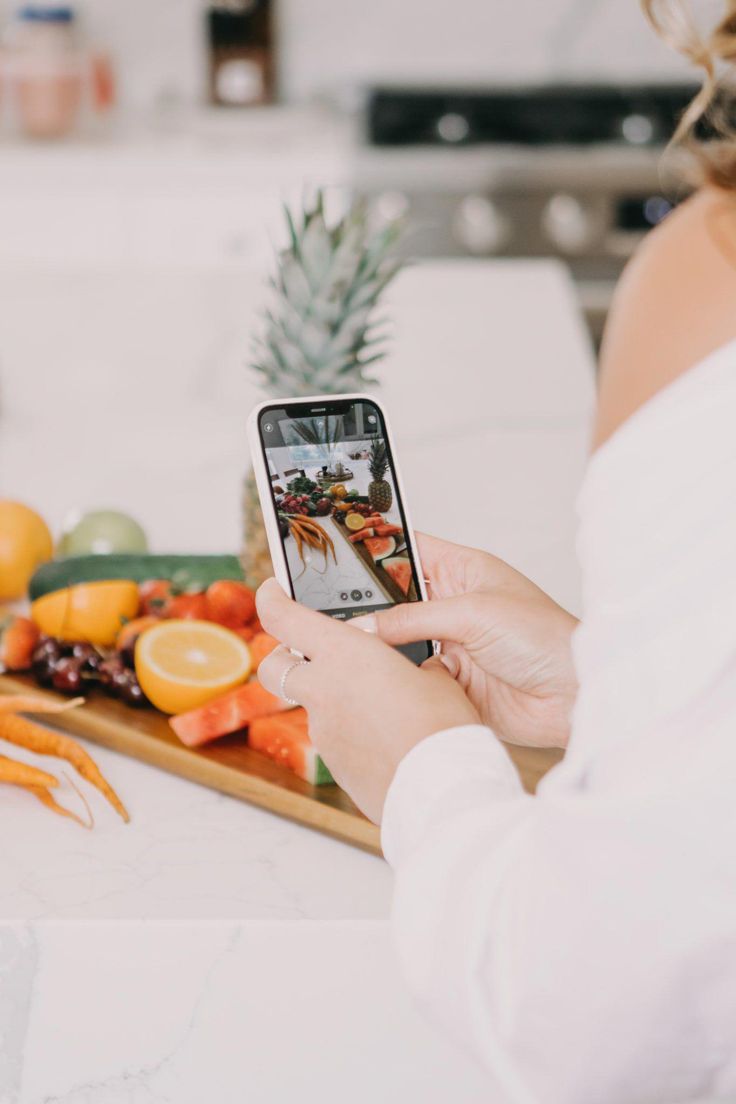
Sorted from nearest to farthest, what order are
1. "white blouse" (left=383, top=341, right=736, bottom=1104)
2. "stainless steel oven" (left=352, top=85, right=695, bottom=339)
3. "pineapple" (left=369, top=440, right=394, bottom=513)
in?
"white blouse" (left=383, top=341, right=736, bottom=1104), "pineapple" (left=369, top=440, right=394, bottom=513), "stainless steel oven" (left=352, top=85, right=695, bottom=339)

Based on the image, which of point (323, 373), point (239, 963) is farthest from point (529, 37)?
point (239, 963)

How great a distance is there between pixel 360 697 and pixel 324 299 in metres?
0.52

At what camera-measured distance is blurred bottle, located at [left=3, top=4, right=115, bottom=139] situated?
343 cm

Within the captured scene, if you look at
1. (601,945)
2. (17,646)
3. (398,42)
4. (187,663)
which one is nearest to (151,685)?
(187,663)

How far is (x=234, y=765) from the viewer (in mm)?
940

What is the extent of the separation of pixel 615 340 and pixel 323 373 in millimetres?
593

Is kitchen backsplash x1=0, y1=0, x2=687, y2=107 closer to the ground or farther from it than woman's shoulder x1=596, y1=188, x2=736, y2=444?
farther from it

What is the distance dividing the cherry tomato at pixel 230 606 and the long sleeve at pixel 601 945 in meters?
0.57

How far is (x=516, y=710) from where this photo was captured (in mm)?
916

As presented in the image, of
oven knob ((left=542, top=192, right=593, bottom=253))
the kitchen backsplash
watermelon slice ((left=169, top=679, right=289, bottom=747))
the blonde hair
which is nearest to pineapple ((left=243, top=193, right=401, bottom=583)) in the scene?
watermelon slice ((left=169, top=679, right=289, bottom=747))

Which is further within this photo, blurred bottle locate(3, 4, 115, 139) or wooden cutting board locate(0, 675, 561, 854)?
blurred bottle locate(3, 4, 115, 139)

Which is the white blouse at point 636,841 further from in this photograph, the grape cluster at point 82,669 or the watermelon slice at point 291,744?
the grape cluster at point 82,669

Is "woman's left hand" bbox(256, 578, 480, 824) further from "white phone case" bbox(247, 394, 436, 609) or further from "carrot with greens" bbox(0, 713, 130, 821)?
"carrot with greens" bbox(0, 713, 130, 821)

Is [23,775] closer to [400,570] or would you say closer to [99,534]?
[400,570]
